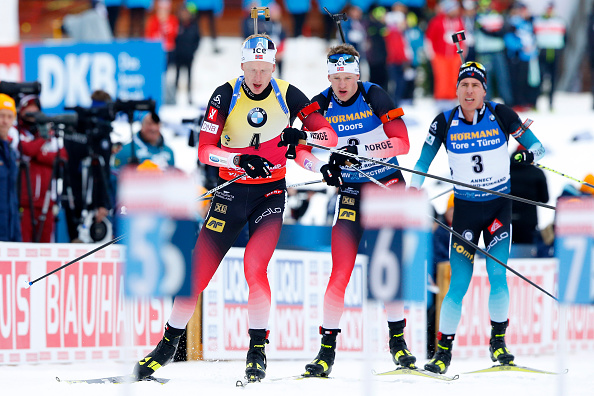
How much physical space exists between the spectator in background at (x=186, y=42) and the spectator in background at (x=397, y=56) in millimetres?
3232

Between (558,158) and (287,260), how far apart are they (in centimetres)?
782

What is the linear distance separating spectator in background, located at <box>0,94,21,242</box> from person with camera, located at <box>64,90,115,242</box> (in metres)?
0.91

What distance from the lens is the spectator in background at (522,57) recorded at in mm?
17109

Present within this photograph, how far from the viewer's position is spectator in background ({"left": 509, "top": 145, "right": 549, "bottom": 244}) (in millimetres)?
10125

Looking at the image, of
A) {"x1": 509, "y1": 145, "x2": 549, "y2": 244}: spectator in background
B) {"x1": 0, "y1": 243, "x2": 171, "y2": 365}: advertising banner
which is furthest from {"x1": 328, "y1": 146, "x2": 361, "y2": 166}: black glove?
{"x1": 509, "y1": 145, "x2": 549, "y2": 244}: spectator in background

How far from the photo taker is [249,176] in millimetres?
6824

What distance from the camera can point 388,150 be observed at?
743cm

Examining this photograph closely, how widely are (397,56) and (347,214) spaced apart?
10.1m

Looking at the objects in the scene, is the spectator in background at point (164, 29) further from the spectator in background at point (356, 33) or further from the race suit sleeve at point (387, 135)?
the race suit sleeve at point (387, 135)

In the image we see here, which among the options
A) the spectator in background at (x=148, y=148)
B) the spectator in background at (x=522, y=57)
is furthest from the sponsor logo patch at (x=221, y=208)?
the spectator in background at (x=522, y=57)

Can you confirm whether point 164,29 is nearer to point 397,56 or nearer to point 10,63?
point 10,63

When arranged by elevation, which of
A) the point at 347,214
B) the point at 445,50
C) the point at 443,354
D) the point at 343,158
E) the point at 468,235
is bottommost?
the point at 443,354

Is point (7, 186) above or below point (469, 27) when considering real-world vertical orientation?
below

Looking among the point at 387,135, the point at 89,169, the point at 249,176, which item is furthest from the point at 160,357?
the point at 89,169
